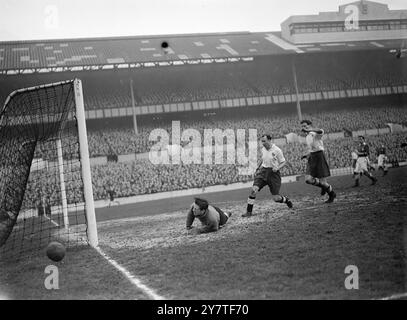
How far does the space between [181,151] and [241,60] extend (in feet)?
31.7

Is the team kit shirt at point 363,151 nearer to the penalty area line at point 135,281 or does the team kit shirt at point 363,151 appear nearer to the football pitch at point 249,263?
the football pitch at point 249,263

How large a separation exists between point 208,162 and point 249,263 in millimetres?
15404

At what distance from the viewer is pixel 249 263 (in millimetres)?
4961

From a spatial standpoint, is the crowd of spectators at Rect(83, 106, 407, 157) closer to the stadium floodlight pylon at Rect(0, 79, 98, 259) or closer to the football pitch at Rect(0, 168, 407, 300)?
the stadium floodlight pylon at Rect(0, 79, 98, 259)

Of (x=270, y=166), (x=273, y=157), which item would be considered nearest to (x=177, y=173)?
(x=270, y=166)

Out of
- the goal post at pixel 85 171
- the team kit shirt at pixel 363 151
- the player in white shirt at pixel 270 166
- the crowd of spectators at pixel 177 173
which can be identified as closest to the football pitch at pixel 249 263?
the goal post at pixel 85 171

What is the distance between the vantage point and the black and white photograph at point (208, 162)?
4703mm

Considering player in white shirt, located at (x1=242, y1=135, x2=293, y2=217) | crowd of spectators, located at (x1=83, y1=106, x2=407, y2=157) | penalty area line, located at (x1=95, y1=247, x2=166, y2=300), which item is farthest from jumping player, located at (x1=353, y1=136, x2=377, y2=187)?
crowd of spectators, located at (x1=83, y1=106, x2=407, y2=157)

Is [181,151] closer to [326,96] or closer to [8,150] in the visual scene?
[8,150]

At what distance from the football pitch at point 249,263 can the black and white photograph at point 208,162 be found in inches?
1.2

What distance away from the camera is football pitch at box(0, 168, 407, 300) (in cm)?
409

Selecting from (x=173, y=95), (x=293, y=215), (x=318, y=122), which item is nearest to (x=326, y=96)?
(x=318, y=122)

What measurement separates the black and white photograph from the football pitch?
1.2 inches
